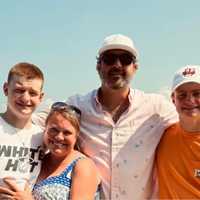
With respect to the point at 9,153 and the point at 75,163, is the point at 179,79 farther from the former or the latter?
the point at 9,153

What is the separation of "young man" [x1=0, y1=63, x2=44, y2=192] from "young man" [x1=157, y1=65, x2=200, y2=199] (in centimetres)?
190

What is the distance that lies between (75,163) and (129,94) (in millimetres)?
1669

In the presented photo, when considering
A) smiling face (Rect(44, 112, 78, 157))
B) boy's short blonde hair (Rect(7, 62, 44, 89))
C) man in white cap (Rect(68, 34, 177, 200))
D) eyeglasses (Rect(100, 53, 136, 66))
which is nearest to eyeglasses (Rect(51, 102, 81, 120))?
smiling face (Rect(44, 112, 78, 157))

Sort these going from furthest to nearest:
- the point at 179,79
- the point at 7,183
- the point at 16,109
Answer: the point at 179,79 → the point at 16,109 → the point at 7,183

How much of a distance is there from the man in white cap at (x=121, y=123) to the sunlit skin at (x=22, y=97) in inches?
38.6

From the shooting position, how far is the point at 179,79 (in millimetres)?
6617

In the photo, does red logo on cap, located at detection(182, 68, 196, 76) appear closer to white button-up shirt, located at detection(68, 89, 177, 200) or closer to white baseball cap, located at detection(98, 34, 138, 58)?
white button-up shirt, located at detection(68, 89, 177, 200)

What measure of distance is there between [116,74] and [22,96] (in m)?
1.58

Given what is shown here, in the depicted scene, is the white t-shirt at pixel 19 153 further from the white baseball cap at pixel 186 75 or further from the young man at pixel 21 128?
the white baseball cap at pixel 186 75

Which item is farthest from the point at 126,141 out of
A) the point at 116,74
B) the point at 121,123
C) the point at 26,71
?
the point at 26,71

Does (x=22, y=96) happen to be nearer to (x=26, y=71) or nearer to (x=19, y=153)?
(x=26, y=71)

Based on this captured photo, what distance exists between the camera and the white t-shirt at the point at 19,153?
19.5 feet

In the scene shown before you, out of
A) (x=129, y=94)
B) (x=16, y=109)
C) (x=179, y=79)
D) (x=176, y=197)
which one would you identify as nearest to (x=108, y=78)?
(x=129, y=94)

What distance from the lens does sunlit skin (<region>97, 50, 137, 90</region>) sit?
22.4 feet
